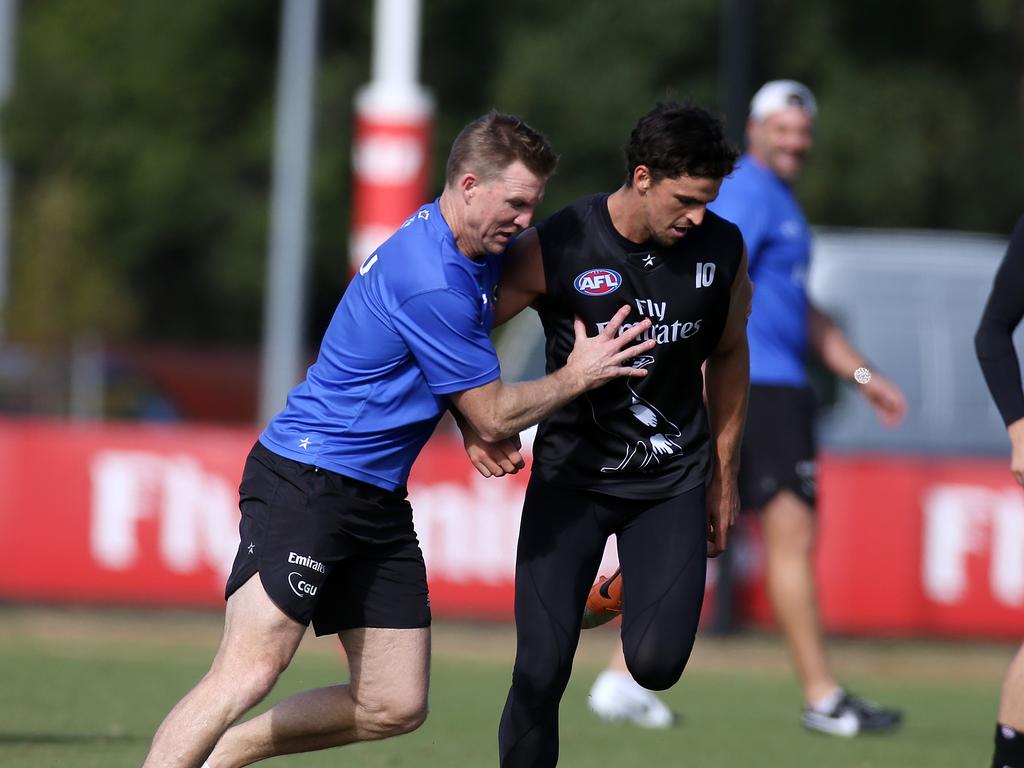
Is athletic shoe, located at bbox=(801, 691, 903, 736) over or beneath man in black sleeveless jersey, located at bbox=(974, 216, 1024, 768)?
beneath

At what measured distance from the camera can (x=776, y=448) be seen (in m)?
8.14

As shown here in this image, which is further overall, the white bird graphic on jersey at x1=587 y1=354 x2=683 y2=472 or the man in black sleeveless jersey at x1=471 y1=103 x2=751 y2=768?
the white bird graphic on jersey at x1=587 y1=354 x2=683 y2=472

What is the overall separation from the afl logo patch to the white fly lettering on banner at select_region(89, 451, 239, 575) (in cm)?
702

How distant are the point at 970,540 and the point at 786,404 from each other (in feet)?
14.9

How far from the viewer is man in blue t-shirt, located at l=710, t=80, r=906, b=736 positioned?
26.5 feet

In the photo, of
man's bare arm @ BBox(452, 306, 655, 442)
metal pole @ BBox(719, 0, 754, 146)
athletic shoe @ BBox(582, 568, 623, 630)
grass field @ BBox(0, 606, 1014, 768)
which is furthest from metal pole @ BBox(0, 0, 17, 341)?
man's bare arm @ BBox(452, 306, 655, 442)

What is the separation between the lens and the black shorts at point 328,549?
515cm

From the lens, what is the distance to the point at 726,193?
8.12m

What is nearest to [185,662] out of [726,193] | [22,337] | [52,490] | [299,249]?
[52,490]

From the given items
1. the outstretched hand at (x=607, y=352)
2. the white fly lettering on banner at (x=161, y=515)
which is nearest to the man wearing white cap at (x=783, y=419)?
the outstretched hand at (x=607, y=352)

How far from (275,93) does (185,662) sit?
21.5 m

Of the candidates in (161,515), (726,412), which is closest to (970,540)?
(161,515)

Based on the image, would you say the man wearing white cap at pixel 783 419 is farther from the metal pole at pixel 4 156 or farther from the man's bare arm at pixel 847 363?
the metal pole at pixel 4 156

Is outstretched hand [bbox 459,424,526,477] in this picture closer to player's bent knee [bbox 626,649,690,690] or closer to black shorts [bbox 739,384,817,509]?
player's bent knee [bbox 626,649,690,690]
